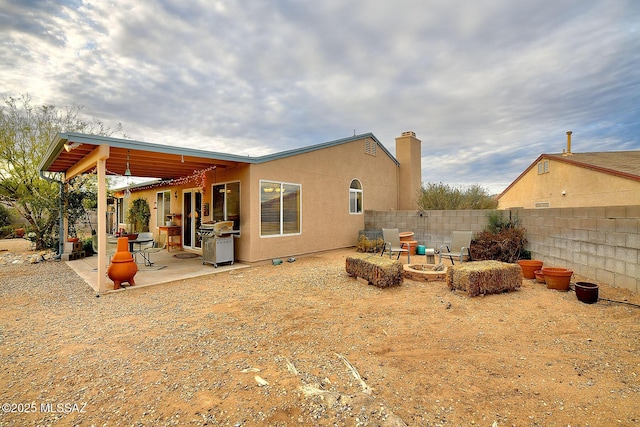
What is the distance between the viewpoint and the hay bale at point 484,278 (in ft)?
14.5

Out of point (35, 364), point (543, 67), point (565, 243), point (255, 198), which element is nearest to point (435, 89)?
point (543, 67)

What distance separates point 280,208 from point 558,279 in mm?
5928

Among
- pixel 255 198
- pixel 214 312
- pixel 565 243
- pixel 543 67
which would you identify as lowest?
pixel 214 312

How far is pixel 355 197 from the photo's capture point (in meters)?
10.4

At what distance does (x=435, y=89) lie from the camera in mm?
9570

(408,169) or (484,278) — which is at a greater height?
(408,169)

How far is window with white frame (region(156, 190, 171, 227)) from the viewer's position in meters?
10.7

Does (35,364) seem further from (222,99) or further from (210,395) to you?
(222,99)

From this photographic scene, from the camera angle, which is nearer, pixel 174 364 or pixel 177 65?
pixel 174 364

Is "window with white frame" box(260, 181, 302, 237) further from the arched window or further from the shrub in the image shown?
the shrub

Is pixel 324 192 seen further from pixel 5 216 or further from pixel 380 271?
pixel 5 216

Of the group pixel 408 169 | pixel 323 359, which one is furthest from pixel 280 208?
pixel 408 169

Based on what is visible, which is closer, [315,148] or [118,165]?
[118,165]

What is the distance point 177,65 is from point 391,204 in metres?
9.09
